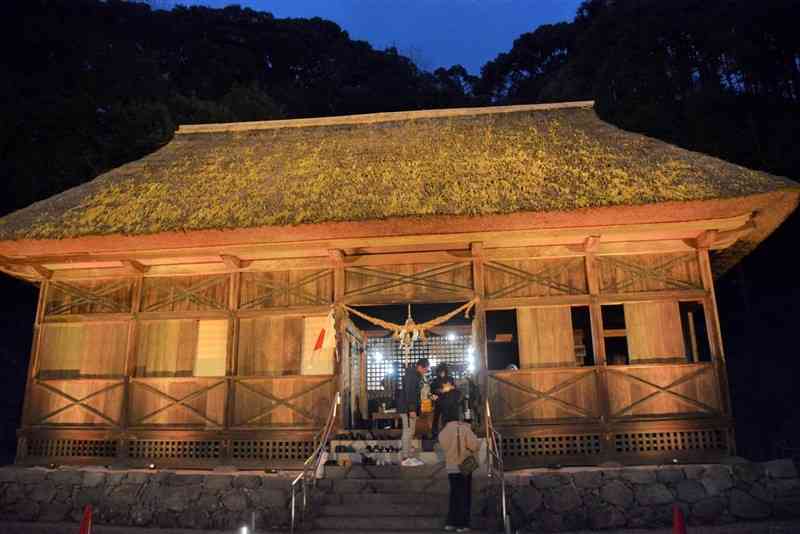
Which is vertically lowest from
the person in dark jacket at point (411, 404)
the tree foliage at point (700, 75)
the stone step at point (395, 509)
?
the stone step at point (395, 509)

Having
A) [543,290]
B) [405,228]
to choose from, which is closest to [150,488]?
[405,228]

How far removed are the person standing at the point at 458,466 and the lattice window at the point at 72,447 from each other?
687 cm

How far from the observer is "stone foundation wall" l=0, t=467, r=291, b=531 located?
830cm

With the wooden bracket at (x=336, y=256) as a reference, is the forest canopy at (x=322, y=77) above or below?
above

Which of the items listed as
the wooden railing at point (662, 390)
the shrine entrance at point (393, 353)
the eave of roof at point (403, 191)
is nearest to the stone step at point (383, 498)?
the wooden railing at point (662, 390)

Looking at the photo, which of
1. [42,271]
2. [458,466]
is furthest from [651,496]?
[42,271]

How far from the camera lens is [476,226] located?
9.27 metres

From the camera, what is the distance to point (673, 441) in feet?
30.7

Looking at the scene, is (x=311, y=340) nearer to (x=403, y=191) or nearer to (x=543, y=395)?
(x=403, y=191)

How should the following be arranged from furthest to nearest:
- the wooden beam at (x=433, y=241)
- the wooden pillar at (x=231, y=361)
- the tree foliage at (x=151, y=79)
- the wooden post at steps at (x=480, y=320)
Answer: the tree foliage at (x=151, y=79), the wooden pillar at (x=231, y=361), the wooden post at steps at (x=480, y=320), the wooden beam at (x=433, y=241)

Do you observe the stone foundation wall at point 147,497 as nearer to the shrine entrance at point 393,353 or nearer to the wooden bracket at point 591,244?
the shrine entrance at point 393,353

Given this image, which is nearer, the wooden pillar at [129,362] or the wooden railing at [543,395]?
the wooden railing at [543,395]

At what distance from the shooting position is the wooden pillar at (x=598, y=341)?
940 cm

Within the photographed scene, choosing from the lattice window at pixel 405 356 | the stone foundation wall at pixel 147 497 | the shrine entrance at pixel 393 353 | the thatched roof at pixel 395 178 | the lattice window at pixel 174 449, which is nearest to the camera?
the stone foundation wall at pixel 147 497
